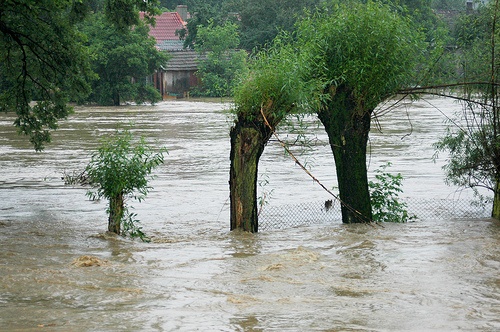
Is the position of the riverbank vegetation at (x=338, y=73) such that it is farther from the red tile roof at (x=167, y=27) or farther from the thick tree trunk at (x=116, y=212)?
the red tile roof at (x=167, y=27)

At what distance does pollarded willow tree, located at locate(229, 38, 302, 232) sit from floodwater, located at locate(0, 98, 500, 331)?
583 millimetres

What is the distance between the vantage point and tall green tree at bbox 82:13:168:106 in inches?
1939

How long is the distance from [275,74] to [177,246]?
9.96 ft

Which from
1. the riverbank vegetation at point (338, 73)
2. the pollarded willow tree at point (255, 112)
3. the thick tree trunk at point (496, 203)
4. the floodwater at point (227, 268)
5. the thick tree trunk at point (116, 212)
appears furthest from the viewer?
the thick tree trunk at point (496, 203)

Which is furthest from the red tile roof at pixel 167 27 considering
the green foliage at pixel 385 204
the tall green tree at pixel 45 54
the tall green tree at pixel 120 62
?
the green foliage at pixel 385 204

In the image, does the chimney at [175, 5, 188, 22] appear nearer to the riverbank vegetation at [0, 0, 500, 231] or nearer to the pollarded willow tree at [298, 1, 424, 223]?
the riverbank vegetation at [0, 0, 500, 231]

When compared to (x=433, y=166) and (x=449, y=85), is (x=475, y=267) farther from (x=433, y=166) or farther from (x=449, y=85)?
(x=433, y=166)

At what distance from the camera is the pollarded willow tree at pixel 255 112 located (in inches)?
474

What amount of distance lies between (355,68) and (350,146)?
4.65ft

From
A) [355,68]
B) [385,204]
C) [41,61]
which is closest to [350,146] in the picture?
[355,68]

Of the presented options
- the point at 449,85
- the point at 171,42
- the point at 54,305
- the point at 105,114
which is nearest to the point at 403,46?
the point at 449,85

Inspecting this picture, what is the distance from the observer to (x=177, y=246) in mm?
12336

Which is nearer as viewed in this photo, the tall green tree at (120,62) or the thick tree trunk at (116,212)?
the thick tree trunk at (116,212)

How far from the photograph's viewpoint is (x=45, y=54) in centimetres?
1716
